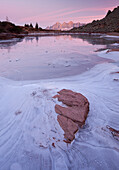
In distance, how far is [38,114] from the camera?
288 cm

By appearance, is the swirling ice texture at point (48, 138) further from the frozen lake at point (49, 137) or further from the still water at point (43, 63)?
the still water at point (43, 63)

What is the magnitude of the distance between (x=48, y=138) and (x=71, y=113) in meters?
0.94

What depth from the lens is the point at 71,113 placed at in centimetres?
279

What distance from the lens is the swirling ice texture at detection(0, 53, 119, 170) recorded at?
6.01 ft

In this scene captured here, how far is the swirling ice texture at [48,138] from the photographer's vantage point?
183 cm

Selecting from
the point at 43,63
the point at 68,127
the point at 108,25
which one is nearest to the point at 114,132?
the point at 68,127

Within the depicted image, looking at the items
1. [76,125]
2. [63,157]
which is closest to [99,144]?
[76,125]

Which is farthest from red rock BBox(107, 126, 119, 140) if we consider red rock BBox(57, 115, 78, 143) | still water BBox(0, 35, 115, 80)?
still water BBox(0, 35, 115, 80)

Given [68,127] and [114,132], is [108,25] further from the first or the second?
[68,127]

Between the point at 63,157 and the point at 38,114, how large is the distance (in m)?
1.34

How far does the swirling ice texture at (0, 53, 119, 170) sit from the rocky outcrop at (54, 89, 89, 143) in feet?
0.42

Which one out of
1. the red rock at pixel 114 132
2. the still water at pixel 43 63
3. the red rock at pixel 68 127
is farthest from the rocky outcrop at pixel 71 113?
the still water at pixel 43 63

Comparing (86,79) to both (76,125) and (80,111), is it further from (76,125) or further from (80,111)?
(76,125)

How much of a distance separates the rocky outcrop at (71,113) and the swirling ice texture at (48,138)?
13cm
